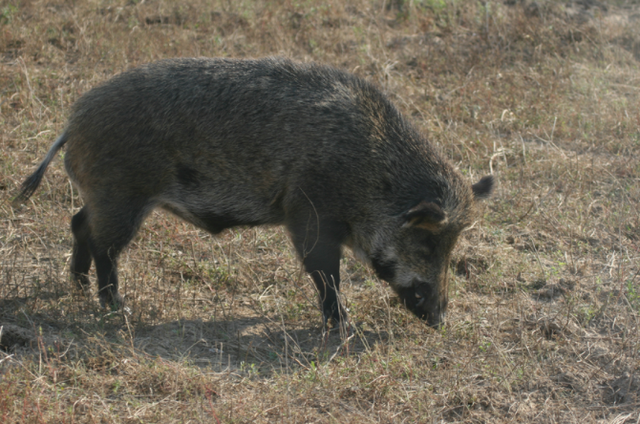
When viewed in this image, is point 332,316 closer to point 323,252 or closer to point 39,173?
point 323,252

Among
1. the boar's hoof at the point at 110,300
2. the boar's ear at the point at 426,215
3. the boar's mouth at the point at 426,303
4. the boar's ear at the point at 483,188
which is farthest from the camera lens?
the boar's ear at the point at 483,188

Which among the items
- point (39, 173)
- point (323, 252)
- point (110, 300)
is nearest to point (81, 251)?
point (110, 300)

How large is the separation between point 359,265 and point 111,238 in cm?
224

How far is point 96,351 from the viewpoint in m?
4.31

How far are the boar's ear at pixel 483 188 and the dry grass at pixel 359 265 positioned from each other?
2.87ft

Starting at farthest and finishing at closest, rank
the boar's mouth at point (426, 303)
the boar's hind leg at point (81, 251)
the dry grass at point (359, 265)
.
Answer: the boar's hind leg at point (81, 251)
the boar's mouth at point (426, 303)
the dry grass at point (359, 265)

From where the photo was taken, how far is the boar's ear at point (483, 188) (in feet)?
17.4

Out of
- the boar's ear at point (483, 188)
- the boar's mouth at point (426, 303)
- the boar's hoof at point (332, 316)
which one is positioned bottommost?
the boar's hoof at point (332, 316)

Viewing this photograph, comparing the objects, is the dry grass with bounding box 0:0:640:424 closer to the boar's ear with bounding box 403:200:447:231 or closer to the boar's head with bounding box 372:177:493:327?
the boar's head with bounding box 372:177:493:327

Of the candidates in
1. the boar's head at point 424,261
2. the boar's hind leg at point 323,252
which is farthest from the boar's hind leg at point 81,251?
the boar's head at point 424,261

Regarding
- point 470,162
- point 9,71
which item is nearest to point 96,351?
point 470,162

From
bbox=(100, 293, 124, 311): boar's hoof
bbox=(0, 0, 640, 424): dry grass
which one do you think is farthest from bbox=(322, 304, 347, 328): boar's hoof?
bbox=(100, 293, 124, 311): boar's hoof

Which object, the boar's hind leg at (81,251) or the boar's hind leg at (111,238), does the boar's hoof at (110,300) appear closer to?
the boar's hind leg at (111,238)

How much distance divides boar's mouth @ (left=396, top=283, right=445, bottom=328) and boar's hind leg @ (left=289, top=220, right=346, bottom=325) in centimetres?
54
